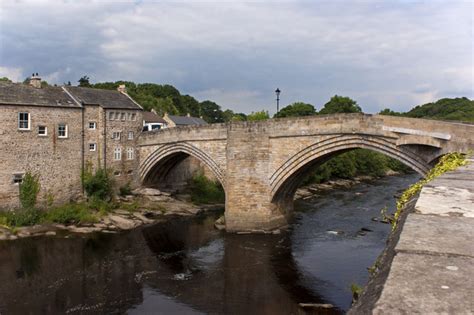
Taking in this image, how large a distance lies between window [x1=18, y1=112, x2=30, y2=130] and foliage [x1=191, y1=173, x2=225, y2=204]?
1382cm

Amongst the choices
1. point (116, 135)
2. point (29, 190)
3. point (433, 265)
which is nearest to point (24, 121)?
point (29, 190)

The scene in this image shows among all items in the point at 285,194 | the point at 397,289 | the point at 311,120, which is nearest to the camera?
the point at 397,289

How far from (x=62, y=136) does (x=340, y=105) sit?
1615 inches

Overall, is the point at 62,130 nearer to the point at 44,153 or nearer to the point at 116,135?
the point at 44,153

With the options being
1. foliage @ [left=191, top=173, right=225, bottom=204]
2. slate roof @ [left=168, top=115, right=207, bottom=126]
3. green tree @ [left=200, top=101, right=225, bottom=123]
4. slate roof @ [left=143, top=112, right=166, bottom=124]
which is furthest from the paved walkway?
green tree @ [left=200, top=101, right=225, bottom=123]

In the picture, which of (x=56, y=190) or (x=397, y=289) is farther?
(x=56, y=190)

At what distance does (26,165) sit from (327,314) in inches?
824

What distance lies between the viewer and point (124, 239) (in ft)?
80.6

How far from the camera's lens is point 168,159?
33.7m

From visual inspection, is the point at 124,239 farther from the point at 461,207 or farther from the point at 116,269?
the point at 461,207

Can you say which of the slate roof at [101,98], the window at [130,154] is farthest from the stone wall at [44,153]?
the window at [130,154]

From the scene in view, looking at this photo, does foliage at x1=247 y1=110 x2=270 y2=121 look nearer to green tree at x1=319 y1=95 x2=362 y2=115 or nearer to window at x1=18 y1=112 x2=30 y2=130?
green tree at x1=319 y1=95 x2=362 y2=115

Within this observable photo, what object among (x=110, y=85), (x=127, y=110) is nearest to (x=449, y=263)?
(x=127, y=110)

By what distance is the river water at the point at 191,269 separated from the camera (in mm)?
15555
